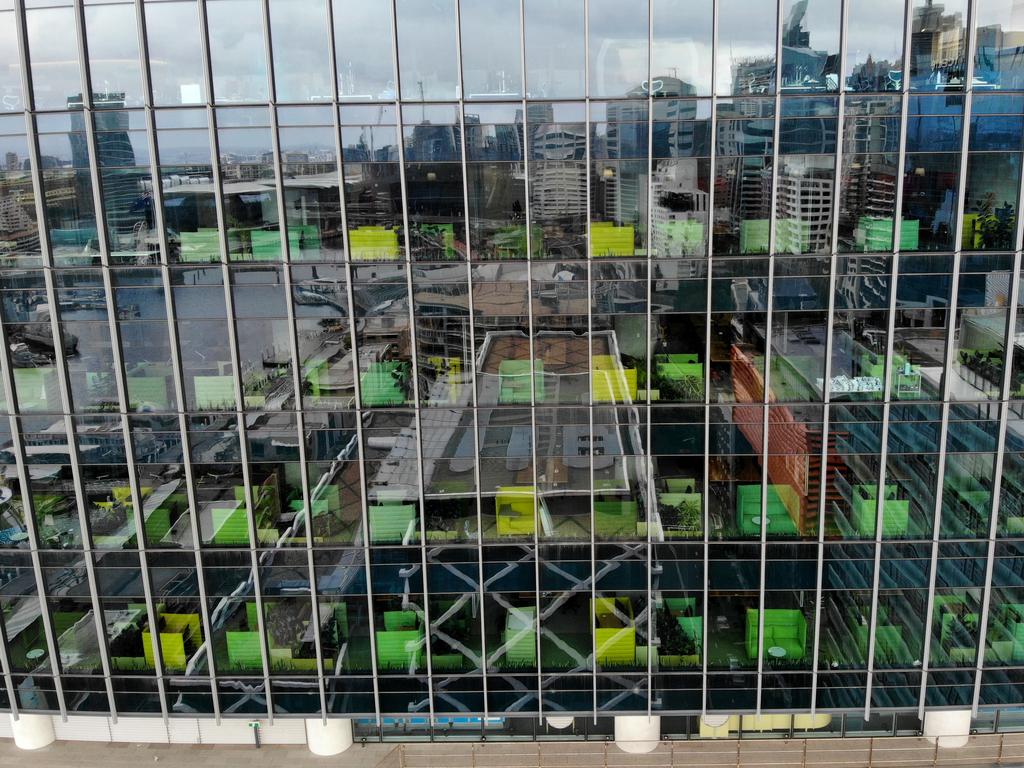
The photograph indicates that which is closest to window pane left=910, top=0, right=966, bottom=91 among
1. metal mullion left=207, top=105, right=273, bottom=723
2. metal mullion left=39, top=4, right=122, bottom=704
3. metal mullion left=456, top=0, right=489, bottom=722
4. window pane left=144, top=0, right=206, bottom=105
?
metal mullion left=456, top=0, right=489, bottom=722

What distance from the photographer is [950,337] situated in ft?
48.8

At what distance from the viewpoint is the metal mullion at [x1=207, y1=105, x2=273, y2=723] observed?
47.8ft

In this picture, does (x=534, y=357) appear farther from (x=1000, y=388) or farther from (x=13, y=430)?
(x=13, y=430)

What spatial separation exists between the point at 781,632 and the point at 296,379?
10.3m

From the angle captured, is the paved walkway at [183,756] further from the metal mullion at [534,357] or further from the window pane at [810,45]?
the window pane at [810,45]

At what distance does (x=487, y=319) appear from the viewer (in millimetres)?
14984

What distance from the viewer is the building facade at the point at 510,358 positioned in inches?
564

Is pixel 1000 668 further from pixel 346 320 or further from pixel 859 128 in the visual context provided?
pixel 346 320

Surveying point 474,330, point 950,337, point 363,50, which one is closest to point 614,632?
point 474,330

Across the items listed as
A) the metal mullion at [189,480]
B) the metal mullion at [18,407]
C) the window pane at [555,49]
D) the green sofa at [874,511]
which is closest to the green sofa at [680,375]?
the green sofa at [874,511]

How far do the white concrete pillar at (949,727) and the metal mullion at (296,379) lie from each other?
1269 centimetres

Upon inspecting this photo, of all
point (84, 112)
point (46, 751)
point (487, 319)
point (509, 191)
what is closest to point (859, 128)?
point (509, 191)

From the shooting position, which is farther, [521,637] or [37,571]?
[521,637]

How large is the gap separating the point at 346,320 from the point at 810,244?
27.0ft
